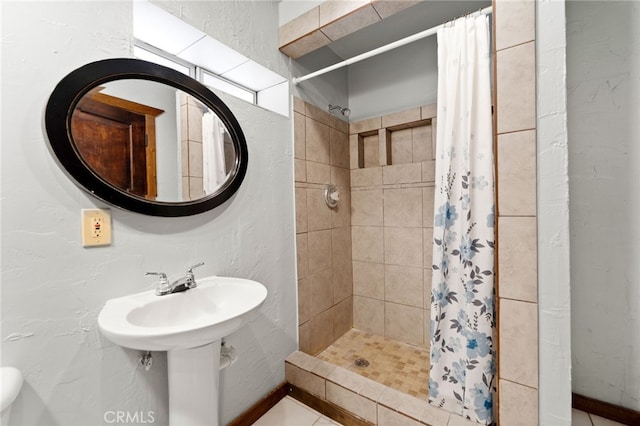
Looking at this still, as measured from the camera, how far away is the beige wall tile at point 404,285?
75.9 inches

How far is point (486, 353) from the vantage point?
3.74 ft

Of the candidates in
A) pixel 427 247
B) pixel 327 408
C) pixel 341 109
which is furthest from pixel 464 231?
pixel 341 109

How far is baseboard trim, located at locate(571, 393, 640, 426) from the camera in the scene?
47.3 inches

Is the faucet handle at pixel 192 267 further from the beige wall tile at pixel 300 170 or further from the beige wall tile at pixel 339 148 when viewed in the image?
the beige wall tile at pixel 339 148

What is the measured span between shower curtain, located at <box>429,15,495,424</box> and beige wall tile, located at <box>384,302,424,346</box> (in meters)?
0.66

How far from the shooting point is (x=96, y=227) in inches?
34.6

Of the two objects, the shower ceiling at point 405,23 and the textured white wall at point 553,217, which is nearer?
the textured white wall at point 553,217

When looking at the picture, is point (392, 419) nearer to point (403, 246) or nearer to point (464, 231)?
point (464, 231)

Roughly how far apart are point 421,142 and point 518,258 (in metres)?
1.24

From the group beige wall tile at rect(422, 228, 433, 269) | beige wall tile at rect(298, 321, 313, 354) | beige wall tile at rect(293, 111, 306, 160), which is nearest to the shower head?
beige wall tile at rect(293, 111, 306, 160)

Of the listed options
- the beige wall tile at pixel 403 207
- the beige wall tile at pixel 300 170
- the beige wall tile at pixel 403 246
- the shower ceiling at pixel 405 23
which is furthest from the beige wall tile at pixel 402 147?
the beige wall tile at pixel 300 170

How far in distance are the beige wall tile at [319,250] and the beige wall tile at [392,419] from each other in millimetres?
846

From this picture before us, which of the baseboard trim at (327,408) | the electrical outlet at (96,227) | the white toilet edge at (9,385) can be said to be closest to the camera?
the white toilet edge at (9,385)

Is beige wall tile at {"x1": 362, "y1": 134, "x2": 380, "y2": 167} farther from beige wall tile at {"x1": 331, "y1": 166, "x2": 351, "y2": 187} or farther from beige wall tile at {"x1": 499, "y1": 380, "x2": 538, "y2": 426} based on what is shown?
beige wall tile at {"x1": 499, "y1": 380, "x2": 538, "y2": 426}
